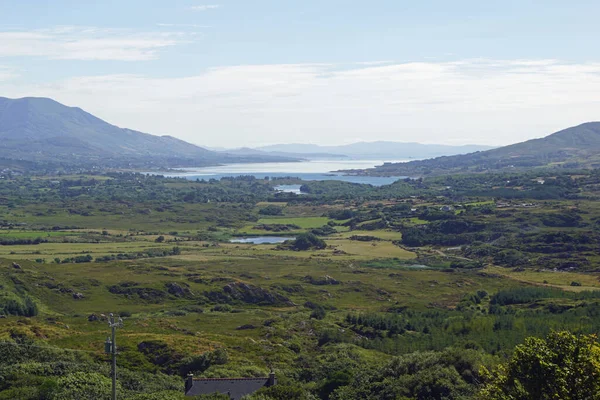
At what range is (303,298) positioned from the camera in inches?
4114

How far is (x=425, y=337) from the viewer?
72562mm

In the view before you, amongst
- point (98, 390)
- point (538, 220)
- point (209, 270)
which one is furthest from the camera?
point (538, 220)

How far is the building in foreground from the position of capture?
49.0m

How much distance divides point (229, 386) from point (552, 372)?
83.7 feet

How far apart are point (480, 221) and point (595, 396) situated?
144 m

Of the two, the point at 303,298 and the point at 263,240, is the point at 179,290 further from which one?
the point at 263,240

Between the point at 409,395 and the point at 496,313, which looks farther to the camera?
the point at 496,313

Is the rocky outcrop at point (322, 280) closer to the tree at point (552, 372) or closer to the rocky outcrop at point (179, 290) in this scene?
the rocky outcrop at point (179, 290)

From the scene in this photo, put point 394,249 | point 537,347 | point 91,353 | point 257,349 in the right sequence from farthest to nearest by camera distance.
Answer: point 394,249 < point 257,349 < point 91,353 < point 537,347

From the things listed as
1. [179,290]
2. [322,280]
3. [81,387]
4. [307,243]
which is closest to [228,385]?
[81,387]

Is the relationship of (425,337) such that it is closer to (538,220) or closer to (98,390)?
(98,390)

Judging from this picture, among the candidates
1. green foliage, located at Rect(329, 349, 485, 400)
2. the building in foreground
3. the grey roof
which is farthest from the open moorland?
the grey roof

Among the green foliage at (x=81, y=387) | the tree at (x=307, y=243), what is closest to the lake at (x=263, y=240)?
the tree at (x=307, y=243)

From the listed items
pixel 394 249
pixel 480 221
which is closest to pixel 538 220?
pixel 480 221
